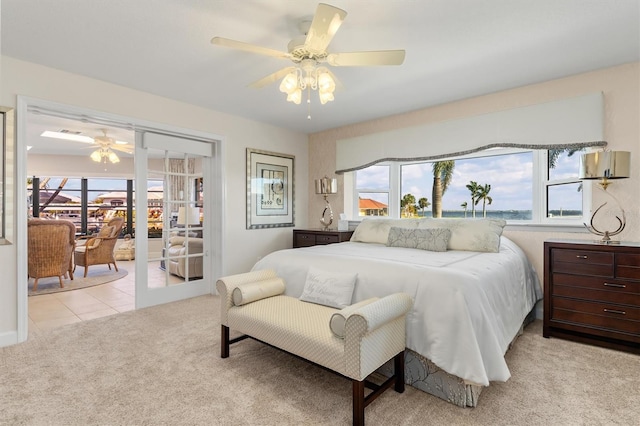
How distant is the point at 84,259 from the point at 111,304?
2.25m

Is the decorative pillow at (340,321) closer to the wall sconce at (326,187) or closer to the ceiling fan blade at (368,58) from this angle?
the ceiling fan blade at (368,58)

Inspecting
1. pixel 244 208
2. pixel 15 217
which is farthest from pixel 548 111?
pixel 15 217

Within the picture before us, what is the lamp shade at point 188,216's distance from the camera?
4.19 m

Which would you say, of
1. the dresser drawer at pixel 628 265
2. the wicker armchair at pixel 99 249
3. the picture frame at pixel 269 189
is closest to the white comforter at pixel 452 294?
the dresser drawer at pixel 628 265

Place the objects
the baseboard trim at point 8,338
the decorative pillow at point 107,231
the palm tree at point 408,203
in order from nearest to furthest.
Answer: the baseboard trim at point 8,338, the palm tree at point 408,203, the decorative pillow at point 107,231

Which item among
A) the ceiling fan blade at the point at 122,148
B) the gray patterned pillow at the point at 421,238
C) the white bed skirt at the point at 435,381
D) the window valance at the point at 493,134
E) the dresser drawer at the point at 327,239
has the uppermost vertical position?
the ceiling fan blade at the point at 122,148

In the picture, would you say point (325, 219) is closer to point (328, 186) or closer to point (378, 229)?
point (328, 186)

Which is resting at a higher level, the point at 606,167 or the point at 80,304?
the point at 606,167

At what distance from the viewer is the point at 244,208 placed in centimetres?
457

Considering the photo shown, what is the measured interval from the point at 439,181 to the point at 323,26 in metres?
2.99

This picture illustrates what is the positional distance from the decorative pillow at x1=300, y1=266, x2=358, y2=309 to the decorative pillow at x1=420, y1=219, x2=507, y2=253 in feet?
4.70

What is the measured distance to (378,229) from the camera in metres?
3.90

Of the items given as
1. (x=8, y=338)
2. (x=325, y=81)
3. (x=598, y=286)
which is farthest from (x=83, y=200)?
(x=598, y=286)

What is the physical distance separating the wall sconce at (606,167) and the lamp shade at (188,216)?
416 cm
